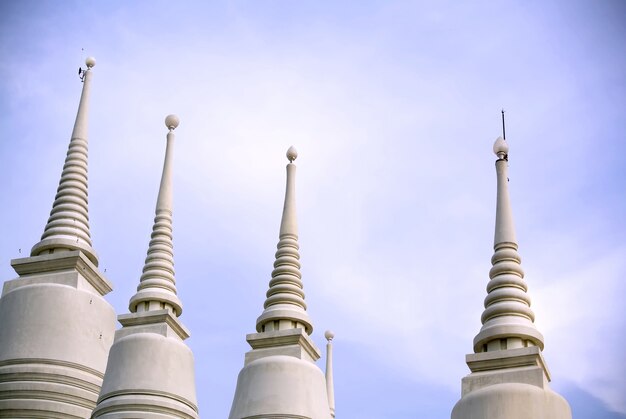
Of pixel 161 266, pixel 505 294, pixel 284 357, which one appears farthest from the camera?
pixel 161 266

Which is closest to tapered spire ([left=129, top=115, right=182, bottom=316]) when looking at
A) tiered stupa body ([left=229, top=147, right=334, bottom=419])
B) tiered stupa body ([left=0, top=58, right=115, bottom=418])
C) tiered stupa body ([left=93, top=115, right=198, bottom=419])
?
tiered stupa body ([left=93, top=115, right=198, bottom=419])

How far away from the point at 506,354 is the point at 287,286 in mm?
5228

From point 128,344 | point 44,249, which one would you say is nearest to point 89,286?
point 44,249

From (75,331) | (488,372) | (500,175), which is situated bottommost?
(488,372)

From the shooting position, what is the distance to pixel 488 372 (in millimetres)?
24656

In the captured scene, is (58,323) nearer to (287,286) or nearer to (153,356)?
(153,356)

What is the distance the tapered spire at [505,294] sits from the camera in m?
25.0

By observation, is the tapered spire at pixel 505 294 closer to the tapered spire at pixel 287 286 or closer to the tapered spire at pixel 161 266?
the tapered spire at pixel 287 286

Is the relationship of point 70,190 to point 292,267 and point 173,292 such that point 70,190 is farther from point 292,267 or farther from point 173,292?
point 292,267

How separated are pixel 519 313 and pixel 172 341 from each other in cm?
705

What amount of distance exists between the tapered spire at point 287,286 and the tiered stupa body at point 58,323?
13.1ft

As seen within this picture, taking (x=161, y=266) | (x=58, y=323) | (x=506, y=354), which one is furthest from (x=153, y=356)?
(x=506, y=354)

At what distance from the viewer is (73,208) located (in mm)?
30406

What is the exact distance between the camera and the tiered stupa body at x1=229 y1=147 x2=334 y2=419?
25953 mm
